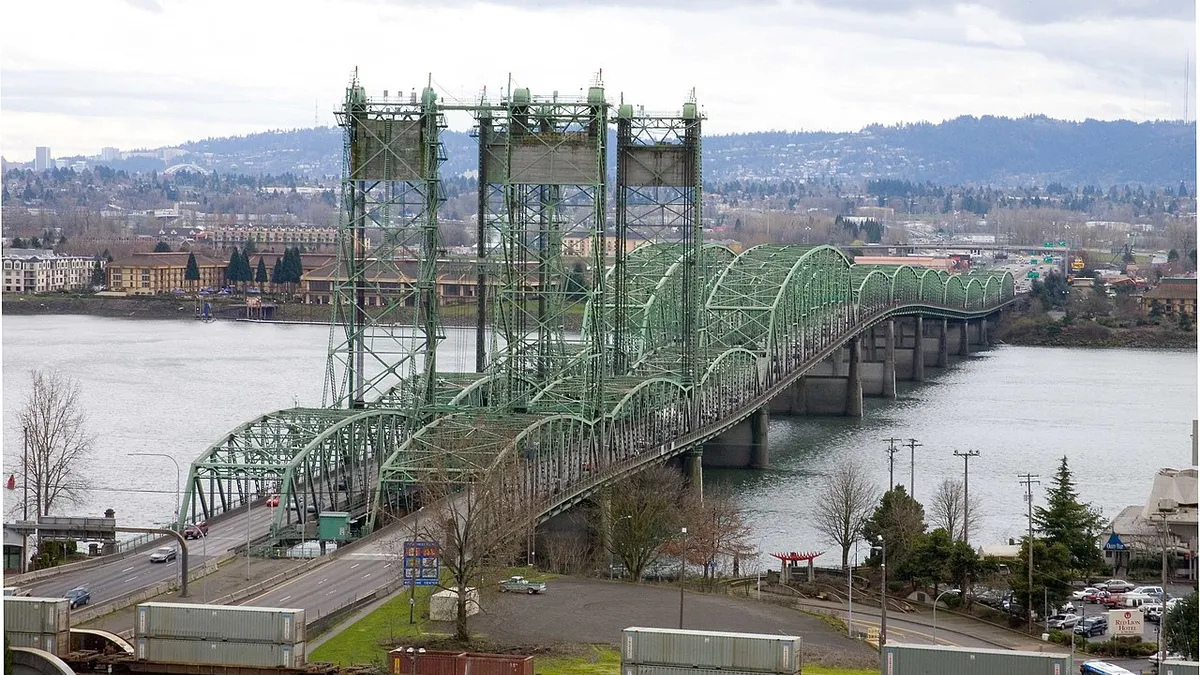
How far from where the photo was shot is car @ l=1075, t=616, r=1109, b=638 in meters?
50.6

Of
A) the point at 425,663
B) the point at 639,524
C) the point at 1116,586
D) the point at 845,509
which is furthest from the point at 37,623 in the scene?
the point at 845,509

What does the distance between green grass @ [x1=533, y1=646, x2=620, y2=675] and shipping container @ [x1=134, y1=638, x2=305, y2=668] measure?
185 inches

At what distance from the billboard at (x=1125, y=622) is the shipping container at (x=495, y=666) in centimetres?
1617

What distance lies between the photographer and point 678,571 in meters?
61.7

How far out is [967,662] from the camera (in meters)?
37.1

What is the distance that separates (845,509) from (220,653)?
29.3m

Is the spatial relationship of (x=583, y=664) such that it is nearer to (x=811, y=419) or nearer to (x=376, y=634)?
(x=376, y=634)

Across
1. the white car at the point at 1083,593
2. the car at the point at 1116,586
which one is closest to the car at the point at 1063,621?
the white car at the point at 1083,593

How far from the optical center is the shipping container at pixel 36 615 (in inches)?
1545

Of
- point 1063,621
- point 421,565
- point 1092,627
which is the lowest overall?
point 1063,621

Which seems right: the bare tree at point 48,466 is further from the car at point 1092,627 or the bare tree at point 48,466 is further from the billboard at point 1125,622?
the billboard at point 1125,622

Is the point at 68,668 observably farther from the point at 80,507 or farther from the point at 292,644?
the point at 80,507

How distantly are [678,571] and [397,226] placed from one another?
59.1 ft

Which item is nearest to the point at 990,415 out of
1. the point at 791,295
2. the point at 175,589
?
the point at 791,295
